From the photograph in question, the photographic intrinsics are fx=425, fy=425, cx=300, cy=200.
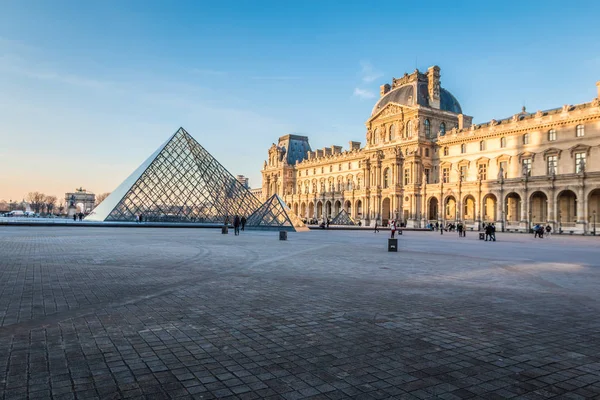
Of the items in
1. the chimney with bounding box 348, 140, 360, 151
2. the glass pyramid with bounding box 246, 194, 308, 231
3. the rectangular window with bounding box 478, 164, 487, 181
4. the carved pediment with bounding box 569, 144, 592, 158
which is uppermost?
the chimney with bounding box 348, 140, 360, 151

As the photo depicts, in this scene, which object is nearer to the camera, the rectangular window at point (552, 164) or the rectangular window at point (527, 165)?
the rectangular window at point (552, 164)

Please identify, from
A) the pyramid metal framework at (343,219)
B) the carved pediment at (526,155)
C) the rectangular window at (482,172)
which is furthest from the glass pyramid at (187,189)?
the carved pediment at (526,155)

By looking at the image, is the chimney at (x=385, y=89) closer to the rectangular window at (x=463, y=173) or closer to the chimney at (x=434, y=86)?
the chimney at (x=434, y=86)

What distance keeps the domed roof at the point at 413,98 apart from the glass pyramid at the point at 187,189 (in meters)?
30.3

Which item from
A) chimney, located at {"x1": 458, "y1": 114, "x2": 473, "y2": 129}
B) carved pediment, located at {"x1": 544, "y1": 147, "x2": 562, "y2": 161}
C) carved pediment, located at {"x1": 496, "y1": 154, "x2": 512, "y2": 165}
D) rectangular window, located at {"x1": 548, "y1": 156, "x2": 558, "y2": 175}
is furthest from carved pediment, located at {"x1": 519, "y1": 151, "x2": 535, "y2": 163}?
chimney, located at {"x1": 458, "y1": 114, "x2": 473, "y2": 129}

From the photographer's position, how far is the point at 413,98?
2368 inches

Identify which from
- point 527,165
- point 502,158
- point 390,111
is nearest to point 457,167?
point 502,158

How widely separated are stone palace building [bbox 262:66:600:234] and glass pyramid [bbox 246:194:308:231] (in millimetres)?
22520

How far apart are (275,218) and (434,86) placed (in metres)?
37.5

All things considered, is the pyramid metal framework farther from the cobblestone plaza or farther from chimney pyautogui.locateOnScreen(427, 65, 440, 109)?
the cobblestone plaza

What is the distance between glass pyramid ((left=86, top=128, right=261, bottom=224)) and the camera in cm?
4125

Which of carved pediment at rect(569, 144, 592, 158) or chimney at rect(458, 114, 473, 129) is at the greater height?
chimney at rect(458, 114, 473, 129)

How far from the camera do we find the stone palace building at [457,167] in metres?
41.1

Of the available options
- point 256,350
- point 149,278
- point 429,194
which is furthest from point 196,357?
point 429,194
